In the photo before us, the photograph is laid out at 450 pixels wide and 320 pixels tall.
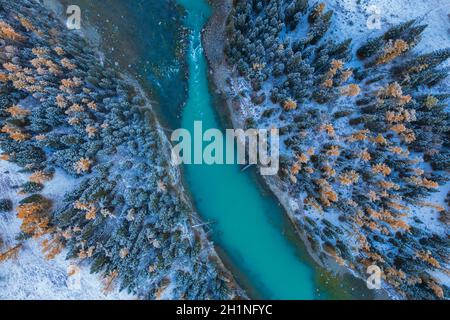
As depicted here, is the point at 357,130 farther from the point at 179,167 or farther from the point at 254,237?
the point at 179,167

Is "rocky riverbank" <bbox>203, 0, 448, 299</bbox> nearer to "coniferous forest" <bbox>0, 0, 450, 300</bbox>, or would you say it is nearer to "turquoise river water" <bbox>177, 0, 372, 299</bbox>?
"coniferous forest" <bbox>0, 0, 450, 300</bbox>

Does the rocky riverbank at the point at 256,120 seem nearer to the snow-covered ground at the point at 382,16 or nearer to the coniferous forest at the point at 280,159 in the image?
the coniferous forest at the point at 280,159

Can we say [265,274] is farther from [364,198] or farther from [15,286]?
[15,286]

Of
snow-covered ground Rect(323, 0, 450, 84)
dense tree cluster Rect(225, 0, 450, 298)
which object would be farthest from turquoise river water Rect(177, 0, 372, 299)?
snow-covered ground Rect(323, 0, 450, 84)

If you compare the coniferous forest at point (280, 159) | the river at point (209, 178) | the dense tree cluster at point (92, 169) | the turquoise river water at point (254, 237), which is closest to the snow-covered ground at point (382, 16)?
the coniferous forest at point (280, 159)

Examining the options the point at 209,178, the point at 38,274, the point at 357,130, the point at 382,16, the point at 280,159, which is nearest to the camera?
the point at 38,274

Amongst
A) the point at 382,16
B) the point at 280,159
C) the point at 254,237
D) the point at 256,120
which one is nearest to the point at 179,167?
the point at 256,120

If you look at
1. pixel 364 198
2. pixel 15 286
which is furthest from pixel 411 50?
pixel 15 286
